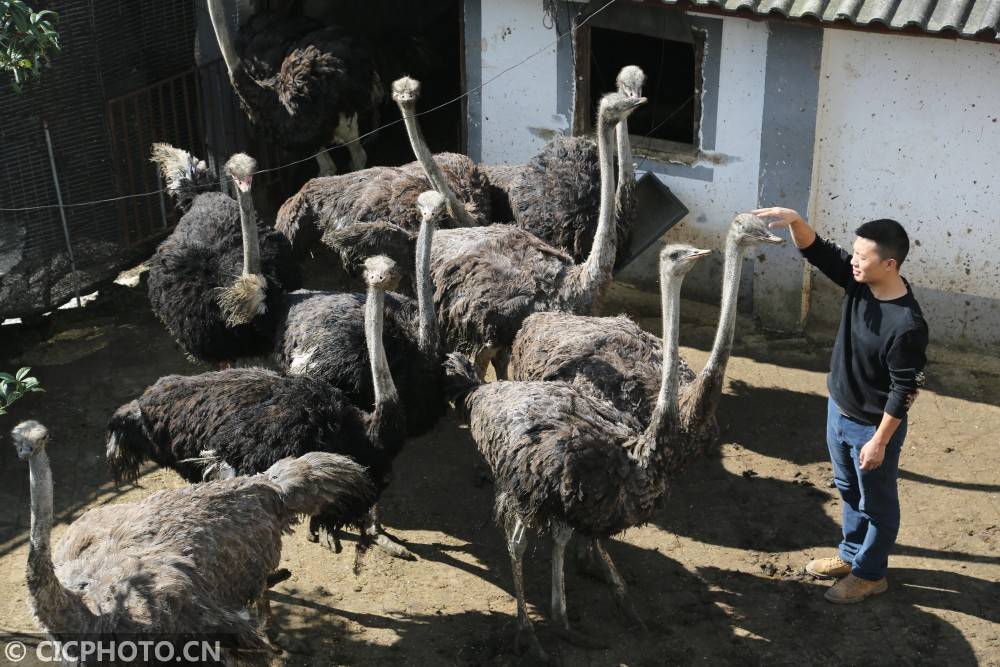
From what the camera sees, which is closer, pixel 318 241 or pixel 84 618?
pixel 84 618

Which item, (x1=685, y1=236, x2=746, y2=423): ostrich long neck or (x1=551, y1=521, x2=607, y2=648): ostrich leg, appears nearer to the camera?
(x1=685, y1=236, x2=746, y2=423): ostrich long neck

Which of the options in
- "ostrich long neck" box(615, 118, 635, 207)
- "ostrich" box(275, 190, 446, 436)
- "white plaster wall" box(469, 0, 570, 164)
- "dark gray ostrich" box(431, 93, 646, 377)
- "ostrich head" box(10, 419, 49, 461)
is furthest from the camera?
"white plaster wall" box(469, 0, 570, 164)

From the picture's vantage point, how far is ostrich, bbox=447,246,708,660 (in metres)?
5.72

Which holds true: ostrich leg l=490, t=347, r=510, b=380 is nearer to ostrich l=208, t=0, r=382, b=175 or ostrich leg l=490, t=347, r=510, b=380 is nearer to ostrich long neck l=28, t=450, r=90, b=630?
ostrich l=208, t=0, r=382, b=175

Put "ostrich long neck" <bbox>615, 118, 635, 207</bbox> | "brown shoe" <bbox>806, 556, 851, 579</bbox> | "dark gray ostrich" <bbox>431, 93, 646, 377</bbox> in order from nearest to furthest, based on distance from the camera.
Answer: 1. "brown shoe" <bbox>806, 556, 851, 579</bbox>
2. "dark gray ostrich" <bbox>431, 93, 646, 377</bbox>
3. "ostrich long neck" <bbox>615, 118, 635, 207</bbox>

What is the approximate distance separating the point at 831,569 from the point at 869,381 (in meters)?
1.18

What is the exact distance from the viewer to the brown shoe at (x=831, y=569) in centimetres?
654

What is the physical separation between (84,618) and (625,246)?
4.64 meters

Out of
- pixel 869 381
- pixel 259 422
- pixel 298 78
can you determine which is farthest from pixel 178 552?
pixel 298 78

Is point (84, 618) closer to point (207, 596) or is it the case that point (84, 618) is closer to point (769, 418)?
point (207, 596)

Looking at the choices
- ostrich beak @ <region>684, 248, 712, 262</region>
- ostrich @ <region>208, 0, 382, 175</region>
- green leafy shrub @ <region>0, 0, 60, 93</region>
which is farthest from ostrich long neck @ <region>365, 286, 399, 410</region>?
ostrich @ <region>208, 0, 382, 175</region>

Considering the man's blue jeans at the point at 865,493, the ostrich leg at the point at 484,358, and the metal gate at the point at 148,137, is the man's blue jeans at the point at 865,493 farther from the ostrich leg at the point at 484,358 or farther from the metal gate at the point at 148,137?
the metal gate at the point at 148,137

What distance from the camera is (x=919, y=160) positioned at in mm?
8586

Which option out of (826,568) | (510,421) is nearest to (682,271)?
(510,421)
